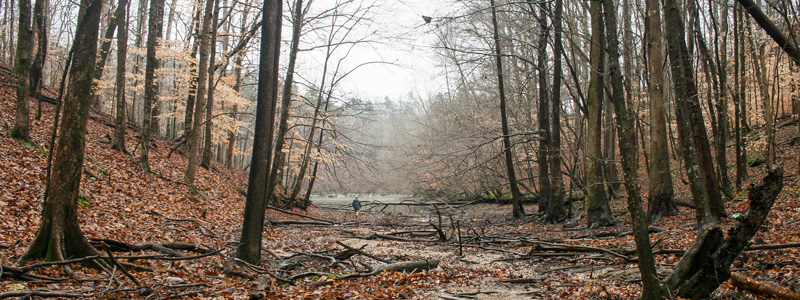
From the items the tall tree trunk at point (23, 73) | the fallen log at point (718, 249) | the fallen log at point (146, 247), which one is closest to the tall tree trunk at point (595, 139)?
the fallen log at point (718, 249)

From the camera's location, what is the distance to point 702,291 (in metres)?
3.87

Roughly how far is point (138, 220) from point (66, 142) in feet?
13.1

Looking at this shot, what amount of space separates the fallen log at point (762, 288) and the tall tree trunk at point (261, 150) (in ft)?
19.3

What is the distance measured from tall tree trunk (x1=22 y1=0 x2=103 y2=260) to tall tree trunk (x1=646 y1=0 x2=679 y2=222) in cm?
897

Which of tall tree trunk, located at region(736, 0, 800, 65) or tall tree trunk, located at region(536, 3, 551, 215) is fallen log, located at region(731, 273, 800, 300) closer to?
tall tree trunk, located at region(736, 0, 800, 65)

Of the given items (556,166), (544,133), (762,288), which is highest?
(544,133)

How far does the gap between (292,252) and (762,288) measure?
6884 mm

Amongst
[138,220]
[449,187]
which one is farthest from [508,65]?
[138,220]

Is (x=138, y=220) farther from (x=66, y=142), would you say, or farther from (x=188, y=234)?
(x=66, y=142)

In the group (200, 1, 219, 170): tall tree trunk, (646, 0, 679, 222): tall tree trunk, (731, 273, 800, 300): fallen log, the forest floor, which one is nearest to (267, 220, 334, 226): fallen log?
the forest floor

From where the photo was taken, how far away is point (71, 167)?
505 cm

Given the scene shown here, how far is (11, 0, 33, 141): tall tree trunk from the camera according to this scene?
988cm

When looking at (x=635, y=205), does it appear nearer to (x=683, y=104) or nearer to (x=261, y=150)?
(x=683, y=104)

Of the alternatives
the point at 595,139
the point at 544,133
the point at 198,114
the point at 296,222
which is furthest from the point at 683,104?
the point at 198,114
